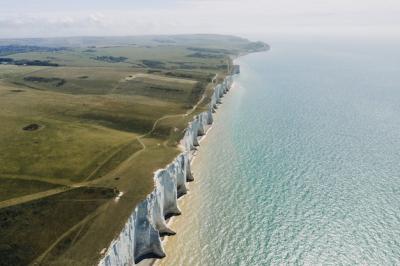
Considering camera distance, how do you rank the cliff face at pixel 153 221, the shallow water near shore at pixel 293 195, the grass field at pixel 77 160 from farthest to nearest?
1. the shallow water near shore at pixel 293 195
2. the cliff face at pixel 153 221
3. the grass field at pixel 77 160

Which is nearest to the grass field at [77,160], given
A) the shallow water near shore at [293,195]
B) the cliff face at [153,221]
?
A: the cliff face at [153,221]

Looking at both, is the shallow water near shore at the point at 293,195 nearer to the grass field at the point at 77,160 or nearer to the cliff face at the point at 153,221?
the cliff face at the point at 153,221

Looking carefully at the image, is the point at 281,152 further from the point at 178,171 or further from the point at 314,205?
the point at 178,171

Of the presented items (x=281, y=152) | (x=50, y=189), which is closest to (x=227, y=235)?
(x=50, y=189)

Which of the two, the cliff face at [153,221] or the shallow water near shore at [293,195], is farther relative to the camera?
the shallow water near shore at [293,195]

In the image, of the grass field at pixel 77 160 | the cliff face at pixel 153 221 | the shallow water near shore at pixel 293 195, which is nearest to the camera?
the grass field at pixel 77 160
